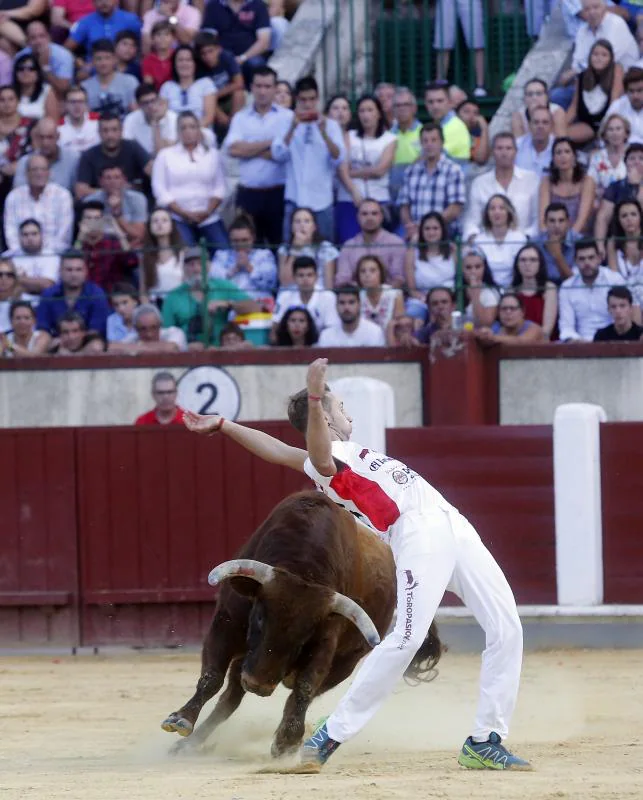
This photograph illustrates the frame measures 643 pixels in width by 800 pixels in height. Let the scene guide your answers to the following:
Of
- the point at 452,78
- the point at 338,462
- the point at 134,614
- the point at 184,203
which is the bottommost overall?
the point at 134,614

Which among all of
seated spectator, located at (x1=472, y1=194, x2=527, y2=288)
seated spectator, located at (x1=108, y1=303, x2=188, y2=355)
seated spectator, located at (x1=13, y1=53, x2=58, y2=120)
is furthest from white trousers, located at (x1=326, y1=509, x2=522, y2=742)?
seated spectator, located at (x1=13, y1=53, x2=58, y2=120)

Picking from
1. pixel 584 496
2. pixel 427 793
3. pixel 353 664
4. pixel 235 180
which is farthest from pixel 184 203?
pixel 427 793

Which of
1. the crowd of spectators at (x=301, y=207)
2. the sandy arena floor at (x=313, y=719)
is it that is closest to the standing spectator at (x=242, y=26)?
the crowd of spectators at (x=301, y=207)

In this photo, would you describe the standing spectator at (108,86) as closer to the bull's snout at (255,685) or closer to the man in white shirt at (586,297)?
the man in white shirt at (586,297)

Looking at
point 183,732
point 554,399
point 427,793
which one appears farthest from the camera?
point 554,399

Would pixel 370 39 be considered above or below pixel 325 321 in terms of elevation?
above

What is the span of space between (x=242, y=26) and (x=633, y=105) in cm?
337

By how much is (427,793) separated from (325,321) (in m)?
5.82

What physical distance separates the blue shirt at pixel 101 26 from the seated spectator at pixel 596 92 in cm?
359

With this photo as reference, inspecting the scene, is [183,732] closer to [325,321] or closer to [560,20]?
[325,321]

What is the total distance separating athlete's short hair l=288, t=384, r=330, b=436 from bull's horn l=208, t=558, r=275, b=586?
19.3 inches

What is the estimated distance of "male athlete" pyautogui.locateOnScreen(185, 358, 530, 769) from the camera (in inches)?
197

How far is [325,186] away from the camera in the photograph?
1084 cm

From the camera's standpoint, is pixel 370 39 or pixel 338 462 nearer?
pixel 338 462
